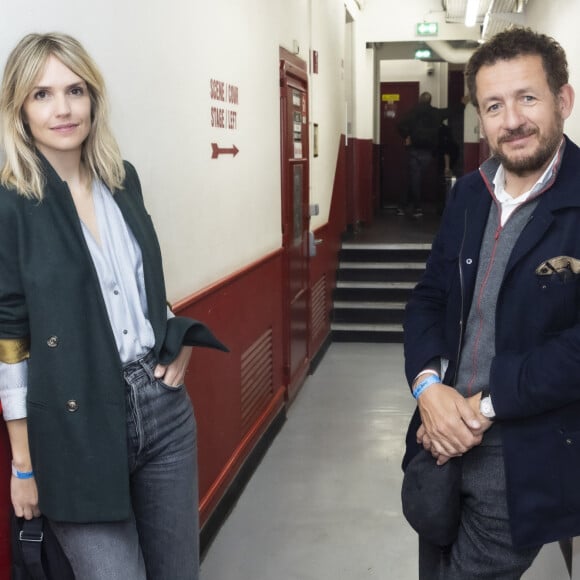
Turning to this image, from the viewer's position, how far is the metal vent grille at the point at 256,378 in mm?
3848

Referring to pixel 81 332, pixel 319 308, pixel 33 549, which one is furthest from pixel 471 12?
pixel 33 549

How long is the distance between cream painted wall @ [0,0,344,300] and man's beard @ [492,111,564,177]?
1.12 meters

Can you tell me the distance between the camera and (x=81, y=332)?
5.20ft

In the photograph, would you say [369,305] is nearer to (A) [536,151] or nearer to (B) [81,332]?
(A) [536,151]

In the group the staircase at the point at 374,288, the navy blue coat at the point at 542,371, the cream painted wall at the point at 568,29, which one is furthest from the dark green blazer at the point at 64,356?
the staircase at the point at 374,288

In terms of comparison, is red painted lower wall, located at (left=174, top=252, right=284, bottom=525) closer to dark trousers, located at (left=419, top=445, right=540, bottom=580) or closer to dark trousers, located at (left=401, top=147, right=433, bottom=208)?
dark trousers, located at (left=419, top=445, right=540, bottom=580)

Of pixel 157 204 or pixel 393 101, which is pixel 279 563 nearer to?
pixel 157 204

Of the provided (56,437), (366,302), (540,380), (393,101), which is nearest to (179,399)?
(56,437)

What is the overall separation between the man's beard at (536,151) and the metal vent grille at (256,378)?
7.64ft

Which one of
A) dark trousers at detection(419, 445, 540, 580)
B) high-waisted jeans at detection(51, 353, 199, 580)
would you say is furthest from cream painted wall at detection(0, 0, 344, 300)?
dark trousers at detection(419, 445, 540, 580)

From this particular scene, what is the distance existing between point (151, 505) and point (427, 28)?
8415mm

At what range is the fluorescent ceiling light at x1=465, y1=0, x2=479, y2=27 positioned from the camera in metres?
8.02

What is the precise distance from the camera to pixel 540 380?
151 cm

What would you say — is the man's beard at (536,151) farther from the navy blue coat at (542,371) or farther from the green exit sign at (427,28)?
the green exit sign at (427,28)
